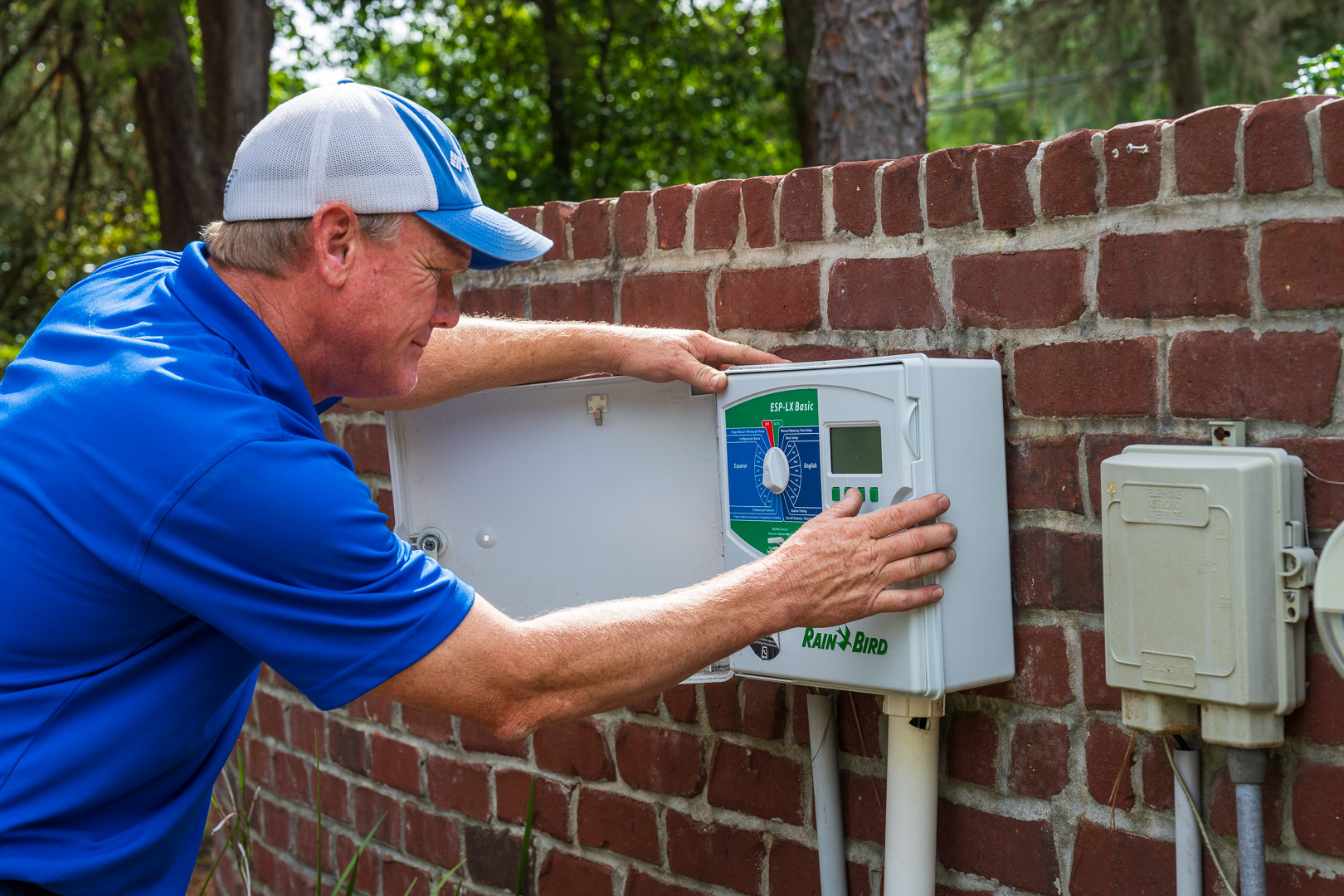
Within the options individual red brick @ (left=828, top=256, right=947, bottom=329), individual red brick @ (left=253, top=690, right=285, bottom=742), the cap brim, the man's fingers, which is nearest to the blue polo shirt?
the cap brim

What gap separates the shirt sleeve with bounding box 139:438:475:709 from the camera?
4.17ft

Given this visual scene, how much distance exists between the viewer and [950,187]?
64.6 inches

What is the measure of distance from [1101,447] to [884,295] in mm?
405

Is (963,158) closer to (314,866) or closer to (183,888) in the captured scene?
(183,888)

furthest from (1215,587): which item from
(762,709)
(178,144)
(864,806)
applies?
(178,144)

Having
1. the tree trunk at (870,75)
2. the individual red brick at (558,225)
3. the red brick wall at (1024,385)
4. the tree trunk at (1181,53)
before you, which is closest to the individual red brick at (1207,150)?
the red brick wall at (1024,385)

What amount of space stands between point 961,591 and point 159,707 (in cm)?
104

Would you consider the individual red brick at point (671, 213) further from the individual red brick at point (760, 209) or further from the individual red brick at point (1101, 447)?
the individual red brick at point (1101, 447)

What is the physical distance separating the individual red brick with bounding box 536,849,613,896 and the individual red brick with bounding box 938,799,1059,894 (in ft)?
2.41

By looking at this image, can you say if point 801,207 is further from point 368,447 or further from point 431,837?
point 431,837

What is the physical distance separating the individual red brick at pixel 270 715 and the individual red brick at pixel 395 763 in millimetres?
416

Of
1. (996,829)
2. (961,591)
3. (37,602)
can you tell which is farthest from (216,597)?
(996,829)

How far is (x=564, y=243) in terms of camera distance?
2.25 metres

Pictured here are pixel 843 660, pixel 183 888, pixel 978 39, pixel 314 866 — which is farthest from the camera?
pixel 978 39
